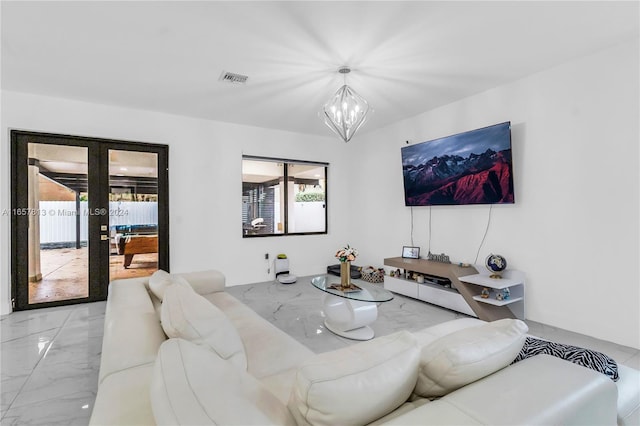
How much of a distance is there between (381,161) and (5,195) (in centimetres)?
539

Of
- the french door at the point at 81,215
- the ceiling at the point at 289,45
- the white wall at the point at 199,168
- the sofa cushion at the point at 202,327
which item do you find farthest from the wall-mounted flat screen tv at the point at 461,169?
the french door at the point at 81,215

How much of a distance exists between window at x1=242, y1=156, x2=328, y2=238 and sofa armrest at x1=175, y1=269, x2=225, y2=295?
2.27 m

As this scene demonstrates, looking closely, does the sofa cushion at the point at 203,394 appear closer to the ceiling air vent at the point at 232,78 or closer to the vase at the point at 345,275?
the vase at the point at 345,275

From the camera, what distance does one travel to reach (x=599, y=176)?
3074mm

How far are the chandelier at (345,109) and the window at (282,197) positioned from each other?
2470mm

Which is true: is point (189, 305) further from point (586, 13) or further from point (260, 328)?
point (586, 13)

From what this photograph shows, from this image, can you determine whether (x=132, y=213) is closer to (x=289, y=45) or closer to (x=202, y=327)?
(x=289, y=45)

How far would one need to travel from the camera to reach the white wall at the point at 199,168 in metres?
3.94

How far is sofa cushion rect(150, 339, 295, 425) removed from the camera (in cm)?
80

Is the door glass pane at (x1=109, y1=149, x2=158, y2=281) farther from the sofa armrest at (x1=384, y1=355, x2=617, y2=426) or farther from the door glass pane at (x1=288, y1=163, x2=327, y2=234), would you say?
the sofa armrest at (x1=384, y1=355, x2=617, y2=426)

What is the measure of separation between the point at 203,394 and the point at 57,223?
464 cm

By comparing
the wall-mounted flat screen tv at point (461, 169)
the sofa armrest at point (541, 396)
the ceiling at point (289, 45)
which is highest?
the ceiling at point (289, 45)

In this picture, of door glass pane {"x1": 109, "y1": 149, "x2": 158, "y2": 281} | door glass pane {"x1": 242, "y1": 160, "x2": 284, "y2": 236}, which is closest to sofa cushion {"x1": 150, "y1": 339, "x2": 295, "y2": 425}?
door glass pane {"x1": 109, "y1": 149, "x2": 158, "y2": 281}

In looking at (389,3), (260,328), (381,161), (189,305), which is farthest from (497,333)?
(381,161)
